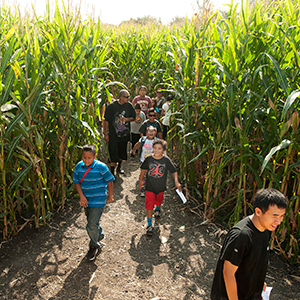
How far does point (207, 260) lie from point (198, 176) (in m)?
1.83

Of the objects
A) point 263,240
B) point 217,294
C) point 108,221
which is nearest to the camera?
point 263,240

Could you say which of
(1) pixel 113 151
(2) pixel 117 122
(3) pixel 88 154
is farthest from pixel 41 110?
(1) pixel 113 151

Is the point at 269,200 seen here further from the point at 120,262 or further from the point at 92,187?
the point at 120,262

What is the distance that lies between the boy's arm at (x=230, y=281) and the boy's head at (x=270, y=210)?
0.30 m

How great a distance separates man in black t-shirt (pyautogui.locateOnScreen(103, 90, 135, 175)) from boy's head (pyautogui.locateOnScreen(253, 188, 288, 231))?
14.2ft

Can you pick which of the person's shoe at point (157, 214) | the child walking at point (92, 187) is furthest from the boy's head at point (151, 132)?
the child walking at point (92, 187)

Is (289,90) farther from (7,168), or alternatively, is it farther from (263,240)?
(7,168)

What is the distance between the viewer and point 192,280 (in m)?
3.31

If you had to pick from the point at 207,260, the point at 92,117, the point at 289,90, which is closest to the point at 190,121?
the point at 92,117

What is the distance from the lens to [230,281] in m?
1.81

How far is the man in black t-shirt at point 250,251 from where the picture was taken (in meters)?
1.81

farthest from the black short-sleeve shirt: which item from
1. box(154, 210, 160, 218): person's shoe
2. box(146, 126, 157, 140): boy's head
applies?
box(146, 126, 157, 140): boy's head

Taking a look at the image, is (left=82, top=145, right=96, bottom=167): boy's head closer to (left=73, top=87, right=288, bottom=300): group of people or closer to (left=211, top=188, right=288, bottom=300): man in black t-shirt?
(left=73, top=87, right=288, bottom=300): group of people

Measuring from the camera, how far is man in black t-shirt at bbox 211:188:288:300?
1.81 metres
